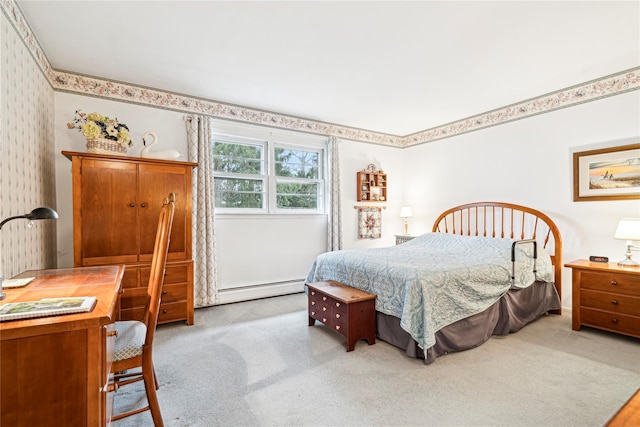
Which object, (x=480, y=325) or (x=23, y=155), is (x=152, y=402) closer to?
(x=23, y=155)

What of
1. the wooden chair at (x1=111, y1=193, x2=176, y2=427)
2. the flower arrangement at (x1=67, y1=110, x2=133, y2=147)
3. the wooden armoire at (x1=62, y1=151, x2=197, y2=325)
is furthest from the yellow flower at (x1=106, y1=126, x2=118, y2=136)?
the wooden chair at (x1=111, y1=193, x2=176, y2=427)

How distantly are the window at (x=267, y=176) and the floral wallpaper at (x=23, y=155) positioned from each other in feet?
5.59

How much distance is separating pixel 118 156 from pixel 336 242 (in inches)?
121

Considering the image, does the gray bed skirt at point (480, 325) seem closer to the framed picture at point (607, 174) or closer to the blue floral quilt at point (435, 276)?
the blue floral quilt at point (435, 276)

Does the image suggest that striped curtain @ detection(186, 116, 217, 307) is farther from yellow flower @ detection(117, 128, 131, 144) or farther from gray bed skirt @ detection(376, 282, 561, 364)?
gray bed skirt @ detection(376, 282, 561, 364)

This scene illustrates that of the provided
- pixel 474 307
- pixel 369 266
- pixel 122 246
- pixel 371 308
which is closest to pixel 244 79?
pixel 122 246

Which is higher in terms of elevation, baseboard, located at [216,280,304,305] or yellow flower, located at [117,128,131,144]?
yellow flower, located at [117,128,131,144]

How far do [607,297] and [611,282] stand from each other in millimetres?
149

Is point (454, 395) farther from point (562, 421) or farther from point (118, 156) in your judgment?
point (118, 156)

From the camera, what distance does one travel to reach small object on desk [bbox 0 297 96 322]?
1.04 meters

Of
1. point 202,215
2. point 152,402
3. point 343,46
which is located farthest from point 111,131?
point 152,402

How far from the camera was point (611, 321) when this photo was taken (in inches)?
111

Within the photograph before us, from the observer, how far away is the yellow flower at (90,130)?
2.78 m

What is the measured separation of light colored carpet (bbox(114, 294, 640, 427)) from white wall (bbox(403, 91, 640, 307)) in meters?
1.12
